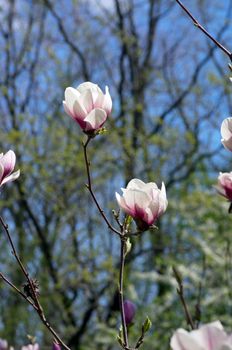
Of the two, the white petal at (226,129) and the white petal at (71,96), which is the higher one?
the white petal at (71,96)

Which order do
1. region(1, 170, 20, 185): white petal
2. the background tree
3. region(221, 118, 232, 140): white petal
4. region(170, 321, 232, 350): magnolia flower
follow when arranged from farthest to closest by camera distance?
the background tree, region(1, 170, 20, 185): white petal, region(221, 118, 232, 140): white petal, region(170, 321, 232, 350): magnolia flower

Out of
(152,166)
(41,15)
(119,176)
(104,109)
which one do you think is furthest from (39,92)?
(104,109)

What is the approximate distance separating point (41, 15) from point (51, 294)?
4215mm

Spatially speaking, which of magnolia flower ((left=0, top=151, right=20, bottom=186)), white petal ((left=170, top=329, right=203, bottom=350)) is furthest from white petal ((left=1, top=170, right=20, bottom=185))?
white petal ((left=170, top=329, right=203, bottom=350))

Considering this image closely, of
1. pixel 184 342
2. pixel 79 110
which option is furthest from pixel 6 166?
pixel 184 342

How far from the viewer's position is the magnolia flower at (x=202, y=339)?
75 cm

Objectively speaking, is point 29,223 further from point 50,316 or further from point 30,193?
point 50,316

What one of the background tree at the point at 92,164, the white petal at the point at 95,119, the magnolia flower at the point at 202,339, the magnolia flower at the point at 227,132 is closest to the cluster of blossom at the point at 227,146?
the magnolia flower at the point at 227,132

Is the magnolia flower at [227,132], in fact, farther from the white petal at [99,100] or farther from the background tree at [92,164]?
the background tree at [92,164]

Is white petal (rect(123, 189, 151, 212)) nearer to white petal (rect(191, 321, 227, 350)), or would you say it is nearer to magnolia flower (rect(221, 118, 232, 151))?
magnolia flower (rect(221, 118, 232, 151))

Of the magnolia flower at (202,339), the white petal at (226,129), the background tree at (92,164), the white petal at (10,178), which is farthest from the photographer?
the background tree at (92,164)

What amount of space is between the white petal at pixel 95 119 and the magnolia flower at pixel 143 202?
0.51 ft

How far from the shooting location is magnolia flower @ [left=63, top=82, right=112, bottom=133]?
1.38 meters

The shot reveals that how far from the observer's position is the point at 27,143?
7.36 metres
